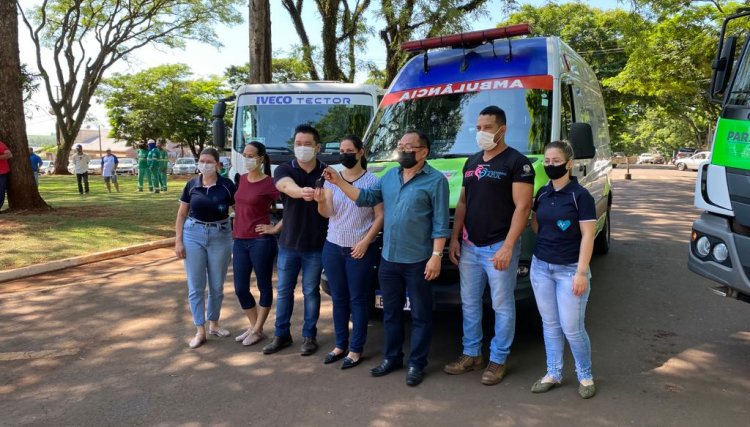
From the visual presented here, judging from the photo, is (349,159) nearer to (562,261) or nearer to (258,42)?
(562,261)

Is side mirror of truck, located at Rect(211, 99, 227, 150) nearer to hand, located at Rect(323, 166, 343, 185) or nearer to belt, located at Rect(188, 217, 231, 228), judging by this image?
belt, located at Rect(188, 217, 231, 228)

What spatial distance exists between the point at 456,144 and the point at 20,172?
1023 centimetres

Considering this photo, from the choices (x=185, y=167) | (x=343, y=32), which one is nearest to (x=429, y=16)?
(x=343, y=32)

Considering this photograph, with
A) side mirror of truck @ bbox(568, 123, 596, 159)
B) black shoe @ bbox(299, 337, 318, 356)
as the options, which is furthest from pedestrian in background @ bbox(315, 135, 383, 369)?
side mirror of truck @ bbox(568, 123, 596, 159)

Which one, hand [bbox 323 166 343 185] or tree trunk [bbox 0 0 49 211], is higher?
tree trunk [bbox 0 0 49 211]

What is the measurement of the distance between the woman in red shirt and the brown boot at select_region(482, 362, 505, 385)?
1.98 metres

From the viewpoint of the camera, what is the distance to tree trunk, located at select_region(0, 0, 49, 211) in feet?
37.2

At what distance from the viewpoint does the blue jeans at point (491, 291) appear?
3.88 m

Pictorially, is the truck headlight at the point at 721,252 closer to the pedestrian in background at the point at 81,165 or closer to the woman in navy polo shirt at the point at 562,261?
the woman in navy polo shirt at the point at 562,261

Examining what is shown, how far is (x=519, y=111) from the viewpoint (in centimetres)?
520

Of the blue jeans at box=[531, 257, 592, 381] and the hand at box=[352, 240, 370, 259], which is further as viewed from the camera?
the hand at box=[352, 240, 370, 259]

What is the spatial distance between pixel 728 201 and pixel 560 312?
1447 mm

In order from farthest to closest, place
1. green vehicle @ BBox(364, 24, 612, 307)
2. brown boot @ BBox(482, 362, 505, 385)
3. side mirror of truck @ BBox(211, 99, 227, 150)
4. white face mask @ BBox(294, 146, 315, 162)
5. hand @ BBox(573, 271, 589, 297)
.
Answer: side mirror of truck @ BBox(211, 99, 227, 150), green vehicle @ BBox(364, 24, 612, 307), white face mask @ BBox(294, 146, 315, 162), brown boot @ BBox(482, 362, 505, 385), hand @ BBox(573, 271, 589, 297)

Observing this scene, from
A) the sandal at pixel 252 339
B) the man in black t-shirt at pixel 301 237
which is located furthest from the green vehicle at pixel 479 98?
the sandal at pixel 252 339
